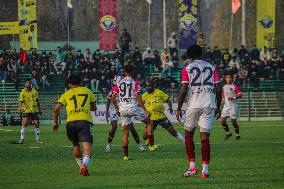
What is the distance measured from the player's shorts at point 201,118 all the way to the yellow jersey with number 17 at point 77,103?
1921 mm

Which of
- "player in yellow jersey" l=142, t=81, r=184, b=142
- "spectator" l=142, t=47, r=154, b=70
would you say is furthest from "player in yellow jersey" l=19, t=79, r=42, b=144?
"spectator" l=142, t=47, r=154, b=70

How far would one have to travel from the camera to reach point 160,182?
611 inches

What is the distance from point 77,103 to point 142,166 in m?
2.67

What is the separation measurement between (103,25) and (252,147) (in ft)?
78.6

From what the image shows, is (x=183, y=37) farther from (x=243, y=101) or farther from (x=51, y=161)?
(x=51, y=161)

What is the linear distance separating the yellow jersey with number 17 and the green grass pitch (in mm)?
1108

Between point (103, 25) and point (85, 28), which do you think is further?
point (85, 28)

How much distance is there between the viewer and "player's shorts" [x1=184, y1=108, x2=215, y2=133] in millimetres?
16562

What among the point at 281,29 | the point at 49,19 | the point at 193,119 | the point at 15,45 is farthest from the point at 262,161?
the point at 281,29

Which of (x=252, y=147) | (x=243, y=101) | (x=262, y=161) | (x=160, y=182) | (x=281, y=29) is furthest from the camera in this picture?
(x=281, y=29)

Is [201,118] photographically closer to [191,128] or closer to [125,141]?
[191,128]

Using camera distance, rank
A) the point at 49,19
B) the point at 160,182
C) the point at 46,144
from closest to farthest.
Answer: the point at 160,182 < the point at 46,144 < the point at 49,19

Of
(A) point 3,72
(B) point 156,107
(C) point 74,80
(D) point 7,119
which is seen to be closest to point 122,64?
(A) point 3,72

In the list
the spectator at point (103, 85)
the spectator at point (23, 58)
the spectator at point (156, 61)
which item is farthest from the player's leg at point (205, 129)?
the spectator at point (156, 61)
